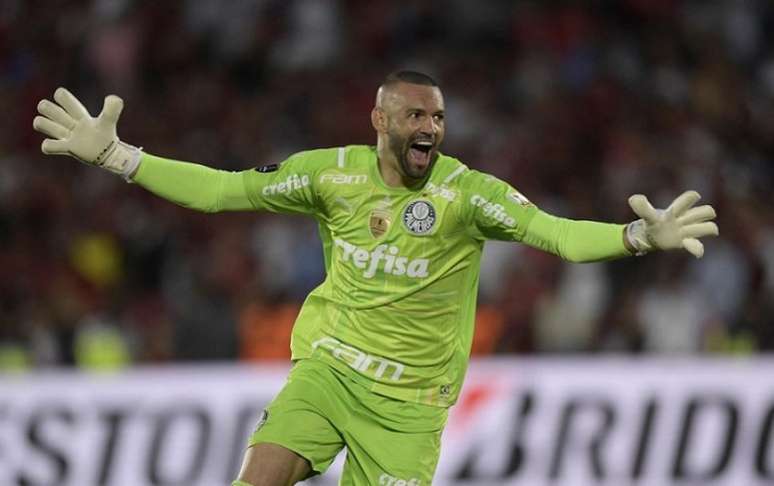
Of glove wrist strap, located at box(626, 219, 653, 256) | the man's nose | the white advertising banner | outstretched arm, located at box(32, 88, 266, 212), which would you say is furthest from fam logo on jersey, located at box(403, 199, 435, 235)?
the white advertising banner

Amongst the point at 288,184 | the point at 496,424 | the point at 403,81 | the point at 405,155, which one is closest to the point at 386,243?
the point at 405,155

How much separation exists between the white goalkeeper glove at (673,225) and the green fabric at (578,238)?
12 centimetres

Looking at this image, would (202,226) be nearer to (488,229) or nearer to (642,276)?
(642,276)

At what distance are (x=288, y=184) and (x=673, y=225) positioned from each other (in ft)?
5.34

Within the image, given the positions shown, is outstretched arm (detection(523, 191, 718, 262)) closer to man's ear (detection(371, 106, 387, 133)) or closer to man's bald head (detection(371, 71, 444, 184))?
man's bald head (detection(371, 71, 444, 184))

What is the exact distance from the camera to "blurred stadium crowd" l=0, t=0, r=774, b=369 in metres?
11.9

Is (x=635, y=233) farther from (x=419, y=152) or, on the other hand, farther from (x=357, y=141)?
(x=357, y=141)

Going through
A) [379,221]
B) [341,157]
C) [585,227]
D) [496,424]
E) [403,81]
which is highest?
[403,81]

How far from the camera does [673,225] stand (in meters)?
6.17

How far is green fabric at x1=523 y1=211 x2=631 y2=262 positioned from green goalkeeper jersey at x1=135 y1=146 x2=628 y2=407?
76mm

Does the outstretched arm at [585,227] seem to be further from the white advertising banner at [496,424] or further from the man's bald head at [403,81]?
the white advertising banner at [496,424]

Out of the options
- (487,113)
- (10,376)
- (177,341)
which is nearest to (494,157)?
(487,113)

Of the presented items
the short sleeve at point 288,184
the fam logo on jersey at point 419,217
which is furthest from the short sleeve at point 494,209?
the short sleeve at point 288,184

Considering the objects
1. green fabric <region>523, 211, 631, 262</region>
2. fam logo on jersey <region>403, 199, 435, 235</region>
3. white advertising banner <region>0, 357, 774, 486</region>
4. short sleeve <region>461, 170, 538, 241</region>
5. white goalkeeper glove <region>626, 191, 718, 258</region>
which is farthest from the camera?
white advertising banner <region>0, 357, 774, 486</region>
